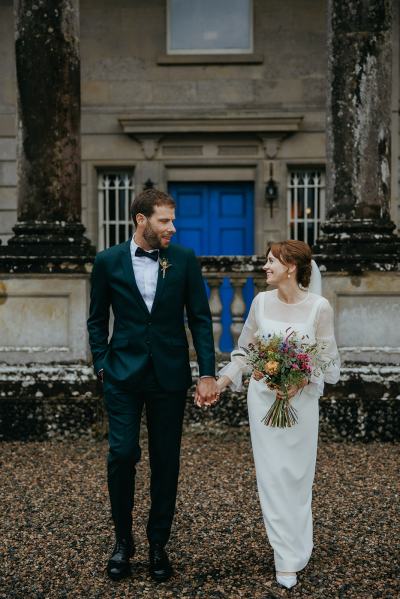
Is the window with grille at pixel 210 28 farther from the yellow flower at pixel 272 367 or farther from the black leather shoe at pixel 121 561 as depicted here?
the black leather shoe at pixel 121 561

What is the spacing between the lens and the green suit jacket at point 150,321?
3668 mm

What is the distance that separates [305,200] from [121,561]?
765 centimetres

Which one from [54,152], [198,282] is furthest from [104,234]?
[198,282]

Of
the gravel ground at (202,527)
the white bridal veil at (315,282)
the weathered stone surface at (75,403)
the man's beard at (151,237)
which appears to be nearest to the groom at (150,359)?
the man's beard at (151,237)

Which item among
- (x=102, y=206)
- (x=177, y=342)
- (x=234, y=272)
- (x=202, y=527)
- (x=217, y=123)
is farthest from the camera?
(x=102, y=206)

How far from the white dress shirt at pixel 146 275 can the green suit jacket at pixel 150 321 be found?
0.05 m

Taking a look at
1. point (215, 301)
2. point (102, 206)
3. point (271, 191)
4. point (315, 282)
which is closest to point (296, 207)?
point (271, 191)

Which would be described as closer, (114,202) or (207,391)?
(207,391)

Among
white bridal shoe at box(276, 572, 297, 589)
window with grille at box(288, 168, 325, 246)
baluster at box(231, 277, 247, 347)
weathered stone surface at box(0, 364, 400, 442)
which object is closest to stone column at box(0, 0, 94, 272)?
weathered stone surface at box(0, 364, 400, 442)

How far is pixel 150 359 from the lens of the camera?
3.67 m

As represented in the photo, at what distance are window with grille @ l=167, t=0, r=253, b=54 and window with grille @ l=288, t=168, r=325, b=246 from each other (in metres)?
1.88

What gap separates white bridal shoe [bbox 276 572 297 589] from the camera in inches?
138

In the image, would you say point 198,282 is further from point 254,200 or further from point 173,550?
point 254,200

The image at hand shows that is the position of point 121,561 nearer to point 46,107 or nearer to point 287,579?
point 287,579
